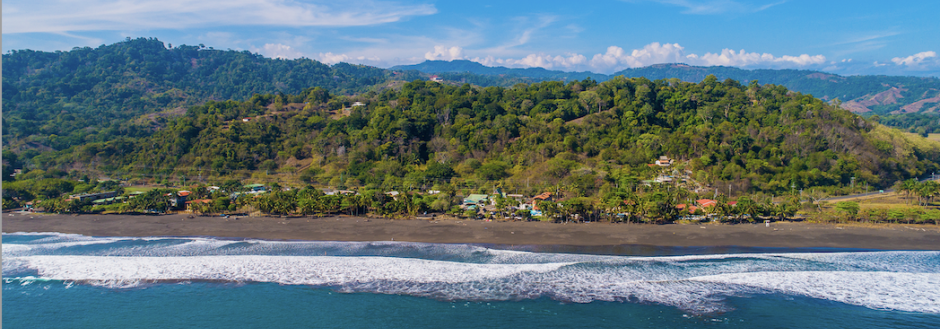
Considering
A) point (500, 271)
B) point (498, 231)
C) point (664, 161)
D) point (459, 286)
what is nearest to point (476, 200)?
point (498, 231)

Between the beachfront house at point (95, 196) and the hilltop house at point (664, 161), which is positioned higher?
the hilltop house at point (664, 161)

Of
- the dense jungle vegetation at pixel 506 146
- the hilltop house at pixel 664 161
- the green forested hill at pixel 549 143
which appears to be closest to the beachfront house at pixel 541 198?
the dense jungle vegetation at pixel 506 146

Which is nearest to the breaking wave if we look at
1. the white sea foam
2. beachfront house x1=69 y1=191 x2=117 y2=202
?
the white sea foam

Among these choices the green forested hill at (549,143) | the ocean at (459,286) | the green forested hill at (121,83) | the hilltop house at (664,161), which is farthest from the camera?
the green forested hill at (121,83)

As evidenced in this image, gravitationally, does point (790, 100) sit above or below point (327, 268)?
above

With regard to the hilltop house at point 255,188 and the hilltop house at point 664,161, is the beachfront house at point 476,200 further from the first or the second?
the hilltop house at point 255,188

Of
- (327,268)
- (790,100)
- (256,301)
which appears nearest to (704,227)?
(327,268)

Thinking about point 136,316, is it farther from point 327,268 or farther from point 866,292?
point 866,292
